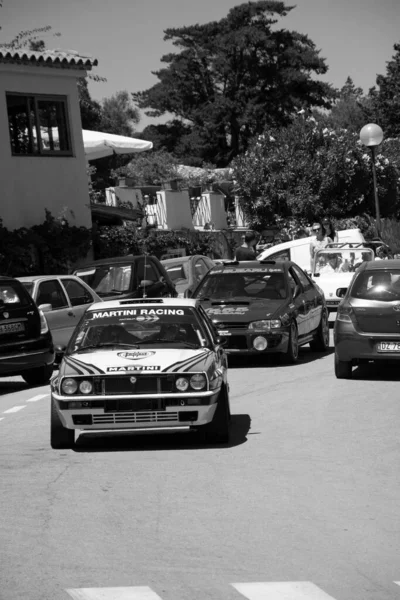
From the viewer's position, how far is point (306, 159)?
140 ft

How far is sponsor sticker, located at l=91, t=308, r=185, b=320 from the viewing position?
11875mm

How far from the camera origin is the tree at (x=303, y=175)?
42688mm

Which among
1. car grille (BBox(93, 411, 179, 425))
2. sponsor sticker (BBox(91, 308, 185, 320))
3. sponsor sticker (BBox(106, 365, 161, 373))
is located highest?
sponsor sticker (BBox(91, 308, 185, 320))

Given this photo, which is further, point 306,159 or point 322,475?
point 306,159

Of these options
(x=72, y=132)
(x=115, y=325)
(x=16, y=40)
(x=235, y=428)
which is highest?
(x=16, y=40)

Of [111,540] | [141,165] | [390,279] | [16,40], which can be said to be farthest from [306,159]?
[111,540]

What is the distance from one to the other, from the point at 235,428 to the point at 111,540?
484cm

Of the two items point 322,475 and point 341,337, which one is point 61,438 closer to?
point 322,475

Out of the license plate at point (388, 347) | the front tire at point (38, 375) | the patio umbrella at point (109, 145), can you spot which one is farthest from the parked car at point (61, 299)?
the patio umbrella at point (109, 145)

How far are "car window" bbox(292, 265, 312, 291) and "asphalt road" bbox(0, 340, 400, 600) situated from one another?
6.37 m

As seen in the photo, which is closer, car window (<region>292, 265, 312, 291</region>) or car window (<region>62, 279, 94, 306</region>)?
car window (<region>292, 265, 312, 291</region>)

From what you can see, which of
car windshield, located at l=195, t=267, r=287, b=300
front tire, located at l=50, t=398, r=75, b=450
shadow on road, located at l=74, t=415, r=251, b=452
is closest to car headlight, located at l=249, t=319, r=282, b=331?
car windshield, located at l=195, t=267, r=287, b=300

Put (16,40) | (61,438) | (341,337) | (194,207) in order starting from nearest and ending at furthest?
(61,438), (341,337), (16,40), (194,207)

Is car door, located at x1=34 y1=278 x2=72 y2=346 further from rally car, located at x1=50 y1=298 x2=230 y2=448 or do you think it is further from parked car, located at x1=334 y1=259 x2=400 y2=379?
rally car, located at x1=50 y1=298 x2=230 y2=448
